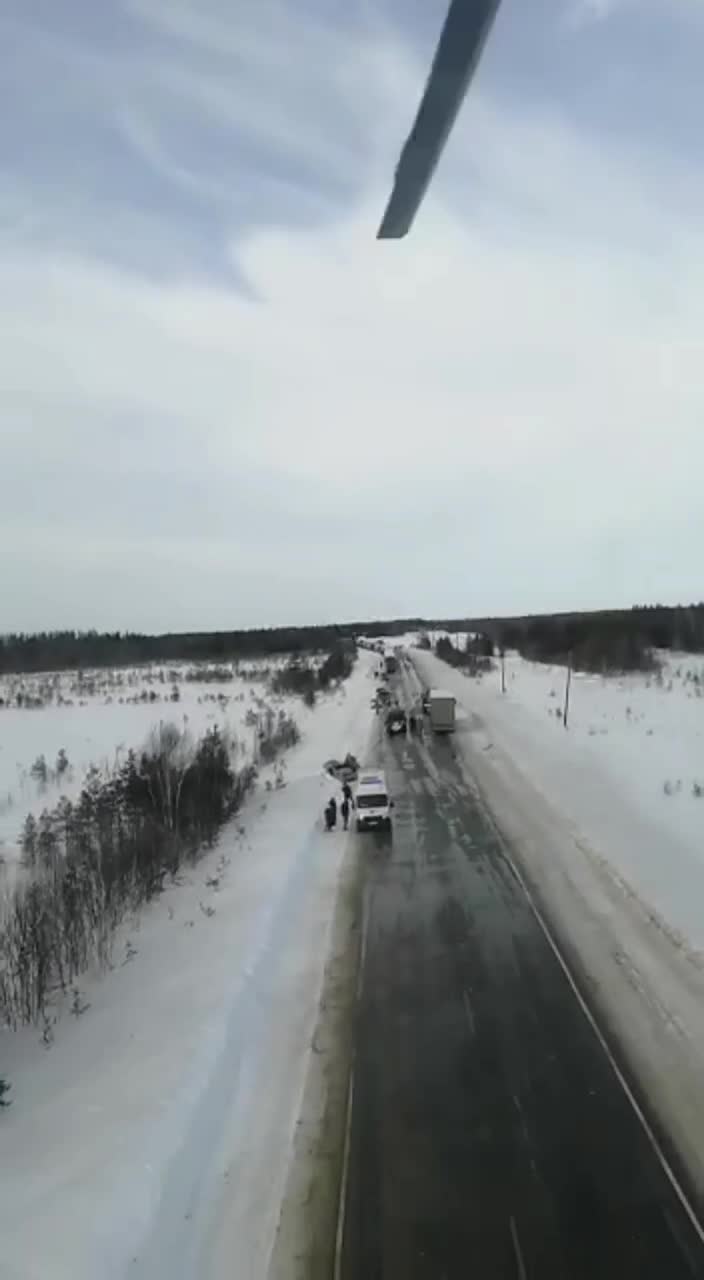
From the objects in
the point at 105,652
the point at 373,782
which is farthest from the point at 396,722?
the point at 105,652

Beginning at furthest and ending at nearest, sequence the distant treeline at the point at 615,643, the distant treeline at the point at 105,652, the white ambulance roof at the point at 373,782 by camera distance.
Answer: the distant treeline at the point at 105,652, the distant treeline at the point at 615,643, the white ambulance roof at the point at 373,782

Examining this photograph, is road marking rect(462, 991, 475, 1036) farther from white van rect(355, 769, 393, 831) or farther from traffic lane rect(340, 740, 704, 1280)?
white van rect(355, 769, 393, 831)

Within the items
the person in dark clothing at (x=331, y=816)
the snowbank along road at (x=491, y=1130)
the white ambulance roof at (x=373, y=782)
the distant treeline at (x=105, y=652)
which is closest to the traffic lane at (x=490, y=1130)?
the snowbank along road at (x=491, y=1130)

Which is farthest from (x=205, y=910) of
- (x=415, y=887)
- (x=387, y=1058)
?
(x=387, y=1058)

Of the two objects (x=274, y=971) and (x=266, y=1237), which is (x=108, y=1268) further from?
(x=274, y=971)

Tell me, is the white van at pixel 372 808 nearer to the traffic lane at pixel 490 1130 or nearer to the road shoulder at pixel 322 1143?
the traffic lane at pixel 490 1130

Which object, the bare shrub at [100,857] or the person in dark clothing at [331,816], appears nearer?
the bare shrub at [100,857]

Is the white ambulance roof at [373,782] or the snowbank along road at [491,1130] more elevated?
the white ambulance roof at [373,782]
